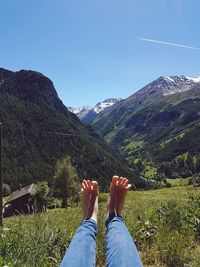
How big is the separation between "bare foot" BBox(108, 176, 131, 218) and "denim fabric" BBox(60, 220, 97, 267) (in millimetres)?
1017

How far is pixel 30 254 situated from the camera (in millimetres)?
3928

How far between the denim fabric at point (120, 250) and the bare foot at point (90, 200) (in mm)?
739

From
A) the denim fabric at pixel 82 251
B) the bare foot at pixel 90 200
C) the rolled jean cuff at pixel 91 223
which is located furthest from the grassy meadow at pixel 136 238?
the denim fabric at pixel 82 251

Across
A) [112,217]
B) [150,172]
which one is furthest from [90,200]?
[150,172]

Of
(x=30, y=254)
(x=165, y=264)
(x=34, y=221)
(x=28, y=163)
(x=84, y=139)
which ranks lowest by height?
(x=165, y=264)

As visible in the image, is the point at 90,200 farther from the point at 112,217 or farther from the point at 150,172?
the point at 150,172

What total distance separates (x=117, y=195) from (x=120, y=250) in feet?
6.42

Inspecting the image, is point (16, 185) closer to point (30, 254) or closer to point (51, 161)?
point (51, 161)

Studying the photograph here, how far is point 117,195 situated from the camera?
188 inches

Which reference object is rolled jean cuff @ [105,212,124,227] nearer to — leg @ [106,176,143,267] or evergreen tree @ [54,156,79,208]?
leg @ [106,176,143,267]

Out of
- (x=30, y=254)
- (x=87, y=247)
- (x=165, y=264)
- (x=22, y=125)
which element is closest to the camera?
(x=87, y=247)

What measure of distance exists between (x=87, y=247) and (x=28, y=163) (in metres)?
147

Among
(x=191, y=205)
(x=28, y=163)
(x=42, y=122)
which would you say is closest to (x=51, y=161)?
(x=28, y=163)

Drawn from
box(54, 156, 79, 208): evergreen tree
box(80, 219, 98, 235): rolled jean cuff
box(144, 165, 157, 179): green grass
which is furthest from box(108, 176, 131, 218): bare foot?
box(144, 165, 157, 179): green grass
